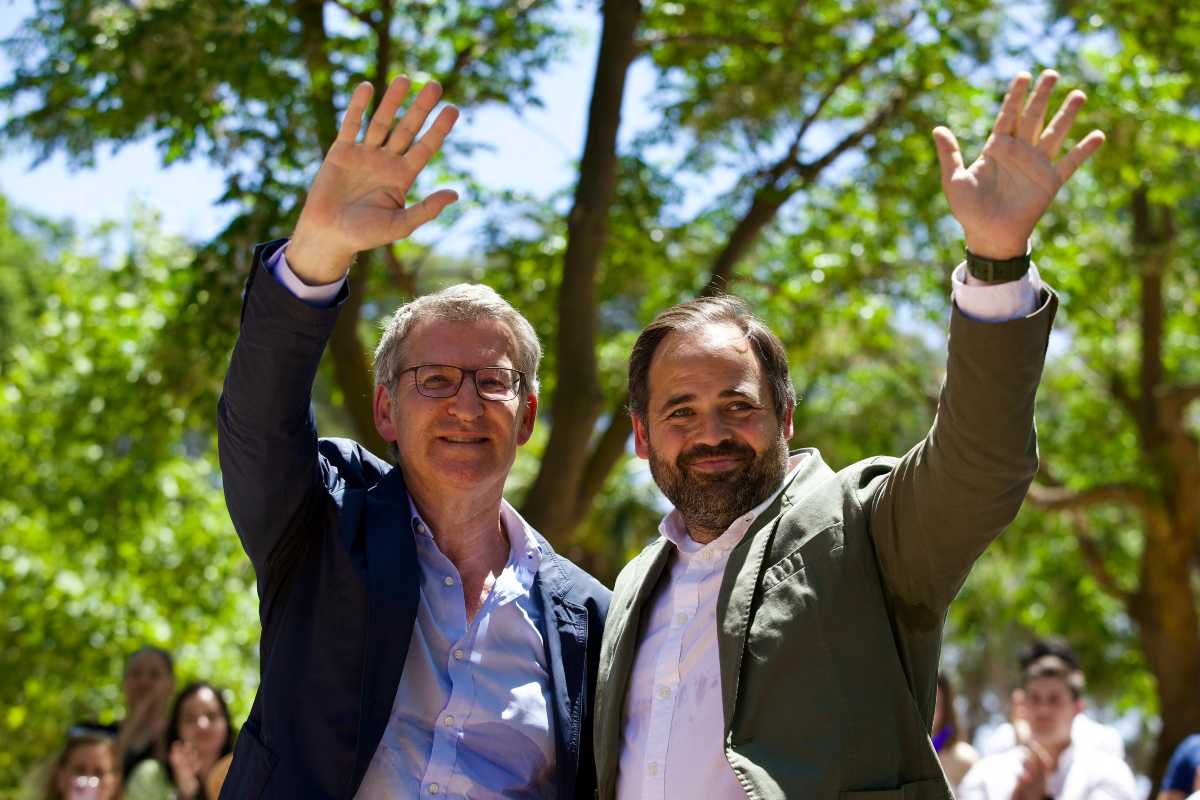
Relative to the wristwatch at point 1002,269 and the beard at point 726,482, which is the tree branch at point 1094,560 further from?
the wristwatch at point 1002,269

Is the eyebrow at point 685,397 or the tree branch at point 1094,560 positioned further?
Result: the tree branch at point 1094,560

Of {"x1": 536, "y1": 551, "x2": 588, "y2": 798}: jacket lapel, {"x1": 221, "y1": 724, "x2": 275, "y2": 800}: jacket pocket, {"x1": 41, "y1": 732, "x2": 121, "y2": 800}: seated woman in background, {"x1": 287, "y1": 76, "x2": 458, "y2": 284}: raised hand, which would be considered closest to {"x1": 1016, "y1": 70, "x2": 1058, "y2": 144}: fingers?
{"x1": 287, "y1": 76, "x2": 458, "y2": 284}: raised hand

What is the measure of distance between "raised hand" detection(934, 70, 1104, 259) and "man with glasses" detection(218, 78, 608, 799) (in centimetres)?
109

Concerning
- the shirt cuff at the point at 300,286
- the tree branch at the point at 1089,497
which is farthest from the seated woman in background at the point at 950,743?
the tree branch at the point at 1089,497

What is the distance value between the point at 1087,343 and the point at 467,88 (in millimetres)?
8566

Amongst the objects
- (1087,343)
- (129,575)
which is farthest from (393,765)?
(1087,343)

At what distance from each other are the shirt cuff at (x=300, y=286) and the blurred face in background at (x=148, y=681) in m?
4.29

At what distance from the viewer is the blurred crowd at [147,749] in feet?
19.2

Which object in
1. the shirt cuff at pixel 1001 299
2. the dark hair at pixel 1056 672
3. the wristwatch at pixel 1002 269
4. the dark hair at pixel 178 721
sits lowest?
the dark hair at pixel 178 721

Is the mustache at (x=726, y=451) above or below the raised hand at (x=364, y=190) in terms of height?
below

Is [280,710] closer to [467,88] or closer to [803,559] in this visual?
[803,559]

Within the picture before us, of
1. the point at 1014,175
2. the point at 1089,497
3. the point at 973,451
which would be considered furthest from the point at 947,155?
the point at 1089,497

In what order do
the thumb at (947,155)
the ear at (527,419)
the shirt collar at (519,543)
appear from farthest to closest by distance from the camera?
the ear at (527,419) < the shirt collar at (519,543) < the thumb at (947,155)

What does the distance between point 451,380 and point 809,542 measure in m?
1.04
